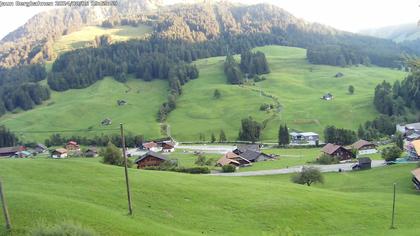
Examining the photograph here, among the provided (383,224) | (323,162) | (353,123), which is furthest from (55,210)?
(353,123)

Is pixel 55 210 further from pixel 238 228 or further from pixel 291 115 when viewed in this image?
pixel 291 115

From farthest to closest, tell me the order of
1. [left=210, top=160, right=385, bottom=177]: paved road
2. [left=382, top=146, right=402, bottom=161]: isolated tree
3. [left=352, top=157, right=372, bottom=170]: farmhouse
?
1. [left=382, top=146, right=402, bottom=161]: isolated tree
2. [left=352, top=157, right=372, bottom=170]: farmhouse
3. [left=210, top=160, right=385, bottom=177]: paved road

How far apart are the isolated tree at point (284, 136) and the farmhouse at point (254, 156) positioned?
871 inches

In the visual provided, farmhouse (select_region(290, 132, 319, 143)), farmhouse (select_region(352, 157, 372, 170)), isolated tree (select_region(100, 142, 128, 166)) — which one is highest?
isolated tree (select_region(100, 142, 128, 166))

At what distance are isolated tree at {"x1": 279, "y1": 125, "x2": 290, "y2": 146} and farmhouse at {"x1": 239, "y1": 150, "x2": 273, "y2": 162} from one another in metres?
22.1

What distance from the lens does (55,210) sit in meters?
37.8

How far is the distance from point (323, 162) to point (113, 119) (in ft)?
366

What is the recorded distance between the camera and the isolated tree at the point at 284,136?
13888cm

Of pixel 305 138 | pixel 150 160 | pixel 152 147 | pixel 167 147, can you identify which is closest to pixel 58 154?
pixel 152 147

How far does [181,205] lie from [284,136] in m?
95.8

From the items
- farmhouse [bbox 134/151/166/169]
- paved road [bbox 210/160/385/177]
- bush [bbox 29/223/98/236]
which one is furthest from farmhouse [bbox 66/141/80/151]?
bush [bbox 29/223/98/236]

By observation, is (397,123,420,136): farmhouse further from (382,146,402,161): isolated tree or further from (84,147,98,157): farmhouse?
(84,147,98,157): farmhouse

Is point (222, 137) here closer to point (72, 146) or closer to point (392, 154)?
point (72, 146)

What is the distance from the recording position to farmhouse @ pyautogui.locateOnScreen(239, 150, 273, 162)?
11505 centimetres
